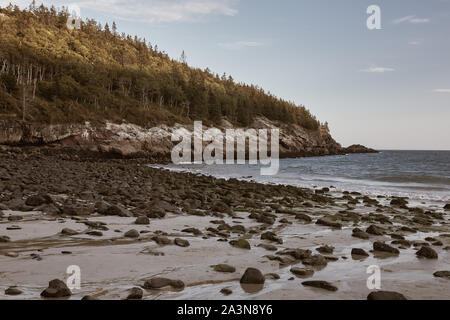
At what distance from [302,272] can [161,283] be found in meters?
2.03

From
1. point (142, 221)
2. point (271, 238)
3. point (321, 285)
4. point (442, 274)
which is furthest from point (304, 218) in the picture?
point (321, 285)

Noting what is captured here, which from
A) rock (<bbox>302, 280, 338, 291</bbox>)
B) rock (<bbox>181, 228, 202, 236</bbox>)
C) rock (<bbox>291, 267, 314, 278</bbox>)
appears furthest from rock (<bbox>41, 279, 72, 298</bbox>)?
rock (<bbox>181, 228, 202, 236</bbox>)

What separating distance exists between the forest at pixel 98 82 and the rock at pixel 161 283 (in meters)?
57.4

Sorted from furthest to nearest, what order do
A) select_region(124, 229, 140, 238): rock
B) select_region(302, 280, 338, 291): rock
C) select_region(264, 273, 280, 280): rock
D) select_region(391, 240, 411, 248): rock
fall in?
1. select_region(391, 240, 411, 248): rock
2. select_region(124, 229, 140, 238): rock
3. select_region(264, 273, 280, 280): rock
4. select_region(302, 280, 338, 291): rock

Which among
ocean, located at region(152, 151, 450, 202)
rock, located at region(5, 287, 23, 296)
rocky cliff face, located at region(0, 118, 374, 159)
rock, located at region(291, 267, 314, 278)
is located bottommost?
ocean, located at region(152, 151, 450, 202)

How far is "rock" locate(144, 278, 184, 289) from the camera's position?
4238mm

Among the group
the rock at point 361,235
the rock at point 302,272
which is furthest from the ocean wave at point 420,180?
the rock at point 302,272

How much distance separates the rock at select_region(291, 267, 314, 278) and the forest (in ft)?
190

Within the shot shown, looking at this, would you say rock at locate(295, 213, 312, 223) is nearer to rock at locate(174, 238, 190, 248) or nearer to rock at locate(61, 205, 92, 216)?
rock at locate(174, 238, 190, 248)

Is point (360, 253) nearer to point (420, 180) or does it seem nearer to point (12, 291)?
point (12, 291)

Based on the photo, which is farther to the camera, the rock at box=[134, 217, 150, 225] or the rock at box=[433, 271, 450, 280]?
the rock at box=[134, 217, 150, 225]

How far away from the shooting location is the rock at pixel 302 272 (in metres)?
4.92
